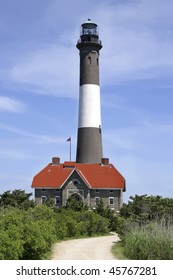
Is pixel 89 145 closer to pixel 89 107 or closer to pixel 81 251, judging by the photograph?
pixel 89 107

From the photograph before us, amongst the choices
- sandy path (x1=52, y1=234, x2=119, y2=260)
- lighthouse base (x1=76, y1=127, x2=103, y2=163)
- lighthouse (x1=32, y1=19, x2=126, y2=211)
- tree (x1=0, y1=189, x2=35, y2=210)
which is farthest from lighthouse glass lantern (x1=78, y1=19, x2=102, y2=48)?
sandy path (x1=52, y1=234, x2=119, y2=260)

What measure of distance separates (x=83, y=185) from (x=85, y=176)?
1143mm

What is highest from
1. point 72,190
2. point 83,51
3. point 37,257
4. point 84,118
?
point 83,51

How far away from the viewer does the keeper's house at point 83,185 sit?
44.0 metres

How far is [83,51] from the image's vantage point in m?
45.1

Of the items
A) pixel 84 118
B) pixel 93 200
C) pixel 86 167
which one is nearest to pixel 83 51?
pixel 84 118

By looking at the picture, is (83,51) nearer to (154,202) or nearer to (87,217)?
(154,202)

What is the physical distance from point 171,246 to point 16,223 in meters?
6.29

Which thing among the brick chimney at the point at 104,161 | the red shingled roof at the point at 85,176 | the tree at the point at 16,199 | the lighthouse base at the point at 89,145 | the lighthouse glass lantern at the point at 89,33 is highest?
the lighthouse glass lantern at the point at 89,33

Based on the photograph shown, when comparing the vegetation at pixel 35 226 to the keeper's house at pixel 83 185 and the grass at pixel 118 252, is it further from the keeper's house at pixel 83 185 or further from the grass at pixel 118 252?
the keeper's house at pixel 83 185

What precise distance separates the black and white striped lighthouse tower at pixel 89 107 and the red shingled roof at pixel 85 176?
3.05ft

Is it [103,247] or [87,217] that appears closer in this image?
[103,247]

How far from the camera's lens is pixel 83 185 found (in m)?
44.1

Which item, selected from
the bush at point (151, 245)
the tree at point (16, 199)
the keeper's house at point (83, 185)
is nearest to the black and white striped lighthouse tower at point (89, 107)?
the keeper's house at point (83, 185)
